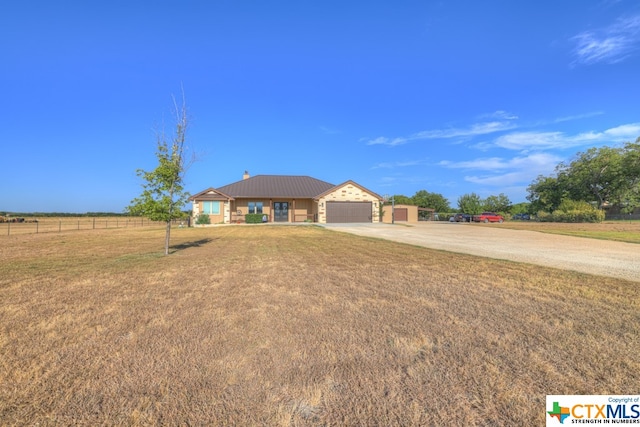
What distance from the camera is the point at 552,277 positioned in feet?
21.9

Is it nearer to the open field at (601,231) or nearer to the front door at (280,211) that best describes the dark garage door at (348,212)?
the front door at (280,211)

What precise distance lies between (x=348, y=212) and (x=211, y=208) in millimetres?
15302

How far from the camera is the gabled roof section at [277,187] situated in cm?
3525

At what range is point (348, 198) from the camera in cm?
3512

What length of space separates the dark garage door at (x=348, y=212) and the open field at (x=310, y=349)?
28078 millimetres

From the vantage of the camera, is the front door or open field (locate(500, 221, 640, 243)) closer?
open field (locate(500, 221, 640, 243))

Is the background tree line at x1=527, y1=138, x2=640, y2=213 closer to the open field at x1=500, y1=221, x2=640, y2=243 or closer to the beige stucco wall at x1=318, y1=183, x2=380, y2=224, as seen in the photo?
the open field at x1=500, y1=221, x2=640, y2=243

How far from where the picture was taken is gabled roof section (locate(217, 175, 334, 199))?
35.2 meters

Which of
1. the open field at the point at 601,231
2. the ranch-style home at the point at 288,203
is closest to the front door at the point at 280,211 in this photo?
the ranch-style home at the point at 288,203

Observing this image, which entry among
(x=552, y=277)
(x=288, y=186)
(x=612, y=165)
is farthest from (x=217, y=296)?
(x=612, y=165)

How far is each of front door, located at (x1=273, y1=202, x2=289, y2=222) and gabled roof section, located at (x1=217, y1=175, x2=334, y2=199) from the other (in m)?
1.35

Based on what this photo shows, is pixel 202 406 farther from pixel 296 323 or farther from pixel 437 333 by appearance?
pixel 437 333

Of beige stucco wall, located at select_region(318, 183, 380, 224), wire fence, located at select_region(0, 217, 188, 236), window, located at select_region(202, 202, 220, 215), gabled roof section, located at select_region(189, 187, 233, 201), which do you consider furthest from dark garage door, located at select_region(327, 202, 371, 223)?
wire fence, located at select_region(0, 217, 188, 236)

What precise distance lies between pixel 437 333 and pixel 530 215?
6370 centimetres
